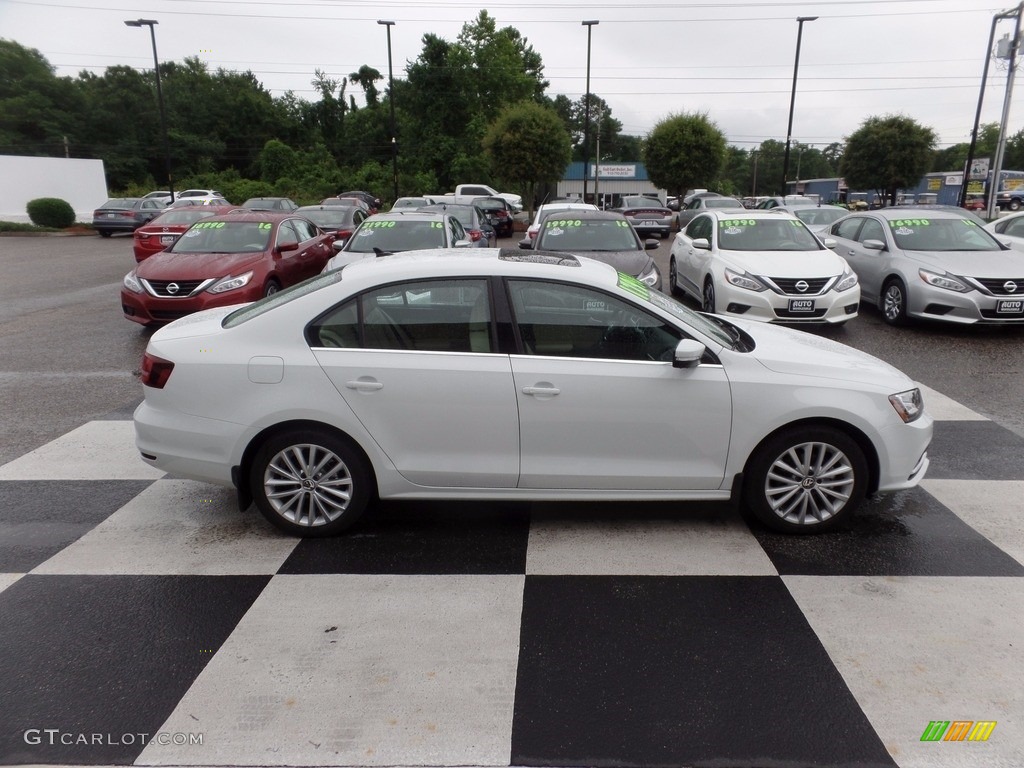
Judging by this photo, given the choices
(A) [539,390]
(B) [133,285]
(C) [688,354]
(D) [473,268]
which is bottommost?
(B) [133,285]

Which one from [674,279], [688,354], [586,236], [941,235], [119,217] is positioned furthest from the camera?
[119,217]

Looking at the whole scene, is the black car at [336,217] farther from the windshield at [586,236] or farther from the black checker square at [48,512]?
the black checker square at [48,512]

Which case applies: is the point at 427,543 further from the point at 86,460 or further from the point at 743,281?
the point at 743,281

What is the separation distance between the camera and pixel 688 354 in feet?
12.5

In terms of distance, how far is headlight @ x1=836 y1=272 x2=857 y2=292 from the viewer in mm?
9422

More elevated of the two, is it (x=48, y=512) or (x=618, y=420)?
(x=618, y=420)

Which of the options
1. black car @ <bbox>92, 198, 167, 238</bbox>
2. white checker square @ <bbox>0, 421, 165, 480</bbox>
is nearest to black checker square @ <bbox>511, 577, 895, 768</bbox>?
white checker square @ <bbox>0, 421, 165, 480</bbox>

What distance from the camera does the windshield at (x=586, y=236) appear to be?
10.6 meters

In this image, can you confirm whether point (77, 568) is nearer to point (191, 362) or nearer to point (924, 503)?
point (191, 362)

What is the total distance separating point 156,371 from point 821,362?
3.73m

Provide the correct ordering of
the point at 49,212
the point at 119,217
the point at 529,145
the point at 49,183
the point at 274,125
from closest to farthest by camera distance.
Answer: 1. the point at 119,217
2. the point at 49,212
3. the point at 529,145
4. the point at 49,183
5. the point at 274,125

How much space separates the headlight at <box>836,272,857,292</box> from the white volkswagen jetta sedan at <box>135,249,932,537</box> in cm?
576

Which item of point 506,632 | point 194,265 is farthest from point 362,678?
point 194,265

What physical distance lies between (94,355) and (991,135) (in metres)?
122
